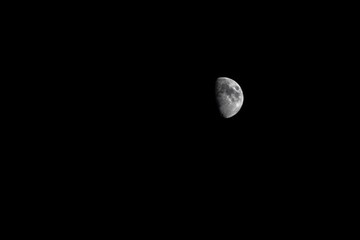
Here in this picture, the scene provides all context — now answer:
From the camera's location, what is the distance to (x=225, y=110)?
175 inches

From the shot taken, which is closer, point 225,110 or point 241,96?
point 225,110

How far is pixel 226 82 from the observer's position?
4.70 m

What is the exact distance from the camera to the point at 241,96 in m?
4.85

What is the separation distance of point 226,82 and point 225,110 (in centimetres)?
60

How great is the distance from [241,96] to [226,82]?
44 cm

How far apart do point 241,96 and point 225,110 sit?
626 millimetres

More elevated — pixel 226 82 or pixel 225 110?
pixel 226 82

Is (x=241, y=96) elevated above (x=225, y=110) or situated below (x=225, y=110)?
above
